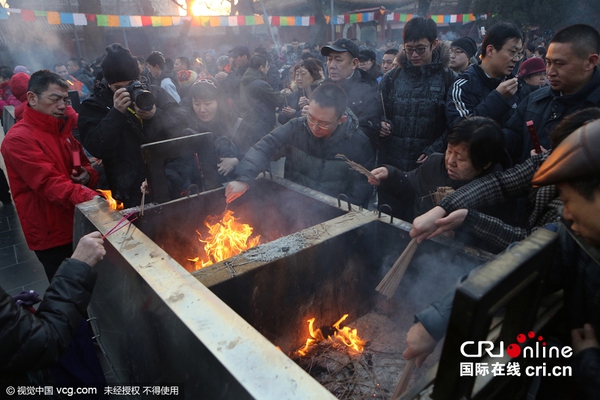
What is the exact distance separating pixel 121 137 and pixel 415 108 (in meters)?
2.86

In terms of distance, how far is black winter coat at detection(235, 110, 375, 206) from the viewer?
3.24 m

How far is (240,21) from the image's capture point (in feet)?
57.5

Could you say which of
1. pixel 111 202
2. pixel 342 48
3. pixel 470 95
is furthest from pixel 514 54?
pixel 111 202

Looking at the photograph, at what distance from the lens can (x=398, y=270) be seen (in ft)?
6.98

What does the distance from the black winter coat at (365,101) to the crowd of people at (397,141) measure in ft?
0.05

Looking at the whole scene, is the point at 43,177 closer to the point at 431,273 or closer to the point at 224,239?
the point at 224,239

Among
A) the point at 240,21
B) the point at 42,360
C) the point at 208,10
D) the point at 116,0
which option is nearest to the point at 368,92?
the point at 42,360

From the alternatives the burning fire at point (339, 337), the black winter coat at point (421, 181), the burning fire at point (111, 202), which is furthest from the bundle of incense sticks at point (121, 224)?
the black winter coat at point (421, 181)

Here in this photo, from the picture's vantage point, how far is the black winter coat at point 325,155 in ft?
Result: 10.6

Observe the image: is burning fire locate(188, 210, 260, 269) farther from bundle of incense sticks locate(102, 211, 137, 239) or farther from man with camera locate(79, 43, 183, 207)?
man with camera locate(79, 43, 183, 207)

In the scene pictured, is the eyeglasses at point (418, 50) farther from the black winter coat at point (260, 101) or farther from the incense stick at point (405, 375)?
the incense stick at point (405, 375)

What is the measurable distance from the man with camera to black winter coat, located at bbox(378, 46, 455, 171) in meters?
2.22

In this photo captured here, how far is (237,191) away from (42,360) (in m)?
1.79

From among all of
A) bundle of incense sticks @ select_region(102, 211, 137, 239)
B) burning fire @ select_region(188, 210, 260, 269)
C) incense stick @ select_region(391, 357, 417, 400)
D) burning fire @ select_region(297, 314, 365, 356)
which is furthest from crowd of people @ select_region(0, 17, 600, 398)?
burning fire @ select_region(297, 314, 365, 356)
